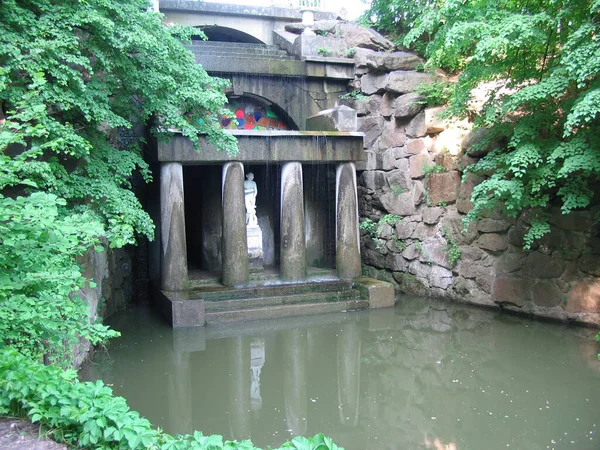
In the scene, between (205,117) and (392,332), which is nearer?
(205,117)

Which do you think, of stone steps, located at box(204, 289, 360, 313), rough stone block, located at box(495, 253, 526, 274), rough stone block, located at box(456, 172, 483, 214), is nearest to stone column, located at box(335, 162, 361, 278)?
stone steps, located at box(204, 289, 360, 313)

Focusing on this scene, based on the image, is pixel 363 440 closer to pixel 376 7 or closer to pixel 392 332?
pixel 392 332

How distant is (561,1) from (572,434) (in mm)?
4500

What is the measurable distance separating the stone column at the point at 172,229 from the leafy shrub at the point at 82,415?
212 inches

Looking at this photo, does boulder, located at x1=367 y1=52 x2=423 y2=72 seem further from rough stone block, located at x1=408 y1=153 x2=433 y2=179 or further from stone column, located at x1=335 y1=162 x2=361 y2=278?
stone column, located at x1=335 y1=162 x2=361 y2=278

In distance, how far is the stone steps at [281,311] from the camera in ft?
25.4

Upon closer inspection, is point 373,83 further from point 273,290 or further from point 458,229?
point 273,290

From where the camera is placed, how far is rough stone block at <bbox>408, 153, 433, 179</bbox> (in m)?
9.17

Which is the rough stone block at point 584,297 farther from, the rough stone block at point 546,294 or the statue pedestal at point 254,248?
the statue pedestal at point 254,248

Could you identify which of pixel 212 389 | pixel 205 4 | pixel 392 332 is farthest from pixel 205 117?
pixel 205 4

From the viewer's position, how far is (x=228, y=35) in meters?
12.5

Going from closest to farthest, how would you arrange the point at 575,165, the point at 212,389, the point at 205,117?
1. the point at 212,389
2. the point at 575,165
3. the point at 205,117

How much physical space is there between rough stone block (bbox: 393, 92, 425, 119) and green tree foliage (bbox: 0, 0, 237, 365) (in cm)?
391

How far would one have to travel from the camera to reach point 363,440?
13.7 feet
